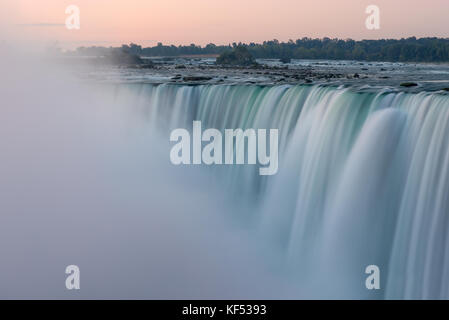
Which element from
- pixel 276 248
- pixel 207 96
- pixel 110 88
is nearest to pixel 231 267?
pixel 276 248

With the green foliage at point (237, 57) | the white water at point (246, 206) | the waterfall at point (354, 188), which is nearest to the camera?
the waterfall at point (354, 188)

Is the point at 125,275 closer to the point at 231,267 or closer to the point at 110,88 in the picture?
the point at 231,267

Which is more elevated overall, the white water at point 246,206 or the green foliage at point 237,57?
the green foliage at point 237,57

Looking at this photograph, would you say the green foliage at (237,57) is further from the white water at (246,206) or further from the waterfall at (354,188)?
the waterfall at (354,188)

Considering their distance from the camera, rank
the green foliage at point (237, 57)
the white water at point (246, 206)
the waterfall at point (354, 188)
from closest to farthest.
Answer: the waterfall at point (354, 188) → the white water at point (246, 206) → the green foliage at point (237, 57)

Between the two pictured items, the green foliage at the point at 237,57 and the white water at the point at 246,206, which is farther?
the green foliage at the point at 237,57

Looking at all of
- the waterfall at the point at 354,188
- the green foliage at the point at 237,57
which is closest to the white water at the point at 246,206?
the waterfall at the point at 354,188

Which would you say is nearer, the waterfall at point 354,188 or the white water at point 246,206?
the waterfall at point 354,188
